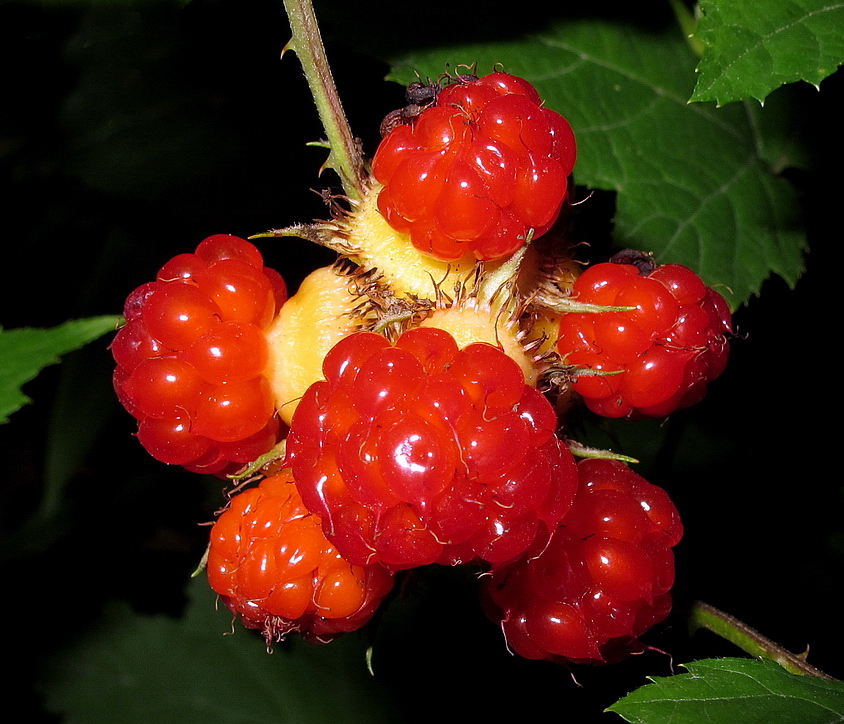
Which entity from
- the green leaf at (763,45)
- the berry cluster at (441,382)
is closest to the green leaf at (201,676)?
the berry cluster at (441,382)

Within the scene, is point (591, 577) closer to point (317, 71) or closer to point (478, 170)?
point (478, 170)

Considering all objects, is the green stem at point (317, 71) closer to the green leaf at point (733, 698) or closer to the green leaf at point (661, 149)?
the green leaf at point (661, 149)

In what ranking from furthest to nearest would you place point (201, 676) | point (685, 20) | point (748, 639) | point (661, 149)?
point (201, 676) < point (685, 20) < point (661, 149) < point (748, 639)

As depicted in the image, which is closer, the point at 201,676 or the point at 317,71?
the point at 317,71

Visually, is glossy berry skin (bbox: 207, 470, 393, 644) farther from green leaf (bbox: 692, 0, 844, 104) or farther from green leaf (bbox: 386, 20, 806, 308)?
green leaf (bbox: 386, 20, 806, 308)

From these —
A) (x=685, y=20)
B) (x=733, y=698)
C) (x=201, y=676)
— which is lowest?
(x=201, y=676)

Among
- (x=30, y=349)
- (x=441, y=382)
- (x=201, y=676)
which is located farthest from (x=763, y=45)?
(x=201, y=676)

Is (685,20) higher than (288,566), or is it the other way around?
(685,20)
